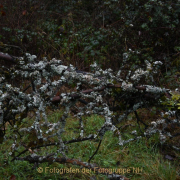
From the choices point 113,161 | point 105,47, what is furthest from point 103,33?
point 113,161

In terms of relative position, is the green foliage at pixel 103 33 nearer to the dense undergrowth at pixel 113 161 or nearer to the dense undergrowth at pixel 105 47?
the dense undergrowth at pixel 105 47

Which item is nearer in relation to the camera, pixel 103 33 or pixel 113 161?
pixel 113 161

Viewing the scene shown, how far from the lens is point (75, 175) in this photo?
2.05 metres

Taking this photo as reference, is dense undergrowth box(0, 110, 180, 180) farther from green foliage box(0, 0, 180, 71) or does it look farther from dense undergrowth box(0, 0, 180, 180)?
green foliage box(0, 0, 180, 71)

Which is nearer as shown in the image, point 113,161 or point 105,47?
point 113,161

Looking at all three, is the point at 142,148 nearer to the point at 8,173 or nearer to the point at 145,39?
the point at 8,173

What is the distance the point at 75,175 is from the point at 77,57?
2.69 m

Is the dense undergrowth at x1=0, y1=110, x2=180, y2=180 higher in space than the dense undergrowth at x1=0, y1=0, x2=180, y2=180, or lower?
lower

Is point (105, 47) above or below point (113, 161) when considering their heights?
above

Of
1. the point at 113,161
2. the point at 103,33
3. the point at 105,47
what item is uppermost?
the point at 103,33

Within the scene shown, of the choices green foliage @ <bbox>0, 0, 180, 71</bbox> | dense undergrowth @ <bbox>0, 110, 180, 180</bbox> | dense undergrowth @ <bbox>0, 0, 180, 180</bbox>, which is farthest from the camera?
green foliage @ <bbox>0, 0, 180, 71</bbox>

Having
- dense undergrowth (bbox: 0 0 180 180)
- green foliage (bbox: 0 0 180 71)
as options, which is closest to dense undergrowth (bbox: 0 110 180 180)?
dense undergrowth (bbox: 0 0 180 180)

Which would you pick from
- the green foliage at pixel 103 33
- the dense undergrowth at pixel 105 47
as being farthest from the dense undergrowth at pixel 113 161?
the green foliage at pixel 103 33

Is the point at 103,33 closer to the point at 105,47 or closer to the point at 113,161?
the point at 105,47
